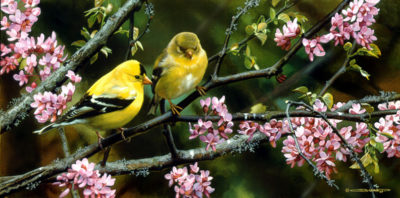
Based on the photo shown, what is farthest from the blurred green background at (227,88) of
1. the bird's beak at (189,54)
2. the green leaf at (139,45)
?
the bird's beak at (189,54)

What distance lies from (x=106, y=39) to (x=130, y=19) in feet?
0.40

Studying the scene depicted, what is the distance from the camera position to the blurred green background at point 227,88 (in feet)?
4.72

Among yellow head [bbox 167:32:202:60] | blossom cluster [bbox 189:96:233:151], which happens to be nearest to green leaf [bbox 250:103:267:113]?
blossom cluster [bbox 189:96:233:151]

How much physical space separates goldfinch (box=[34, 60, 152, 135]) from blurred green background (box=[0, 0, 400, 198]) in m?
0.06

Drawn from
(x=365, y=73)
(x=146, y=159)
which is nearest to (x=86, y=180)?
(x=146, y=159)

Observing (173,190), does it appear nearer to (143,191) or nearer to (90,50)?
(143,191)

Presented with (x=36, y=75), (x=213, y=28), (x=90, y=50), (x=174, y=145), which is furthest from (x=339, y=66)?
(x=36, y=75)

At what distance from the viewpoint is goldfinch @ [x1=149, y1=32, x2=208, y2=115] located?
4.32ft

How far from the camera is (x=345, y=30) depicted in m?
1.44

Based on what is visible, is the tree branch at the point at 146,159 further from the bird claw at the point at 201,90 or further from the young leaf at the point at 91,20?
the young leaf at the point at 91,20

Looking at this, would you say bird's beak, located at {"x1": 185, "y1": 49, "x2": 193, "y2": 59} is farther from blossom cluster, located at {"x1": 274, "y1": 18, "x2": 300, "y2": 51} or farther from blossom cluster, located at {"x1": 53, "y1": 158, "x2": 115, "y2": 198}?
blossom cluster, located at {"x1": 53, "y1": 158, "x2": 115, "y2": 198}

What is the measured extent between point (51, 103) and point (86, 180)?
31 cm

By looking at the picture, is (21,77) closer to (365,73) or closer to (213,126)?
(213,126)

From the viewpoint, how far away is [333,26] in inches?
56.6
